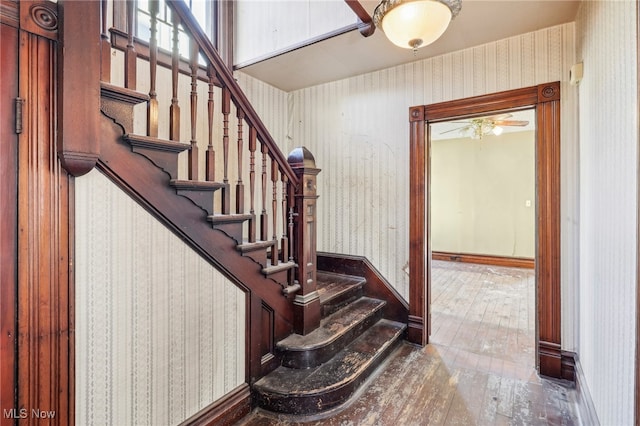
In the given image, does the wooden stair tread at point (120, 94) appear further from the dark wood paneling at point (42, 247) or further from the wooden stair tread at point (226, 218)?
the wooden stair tread at point (226, 218)

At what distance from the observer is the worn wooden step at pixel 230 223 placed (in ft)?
5.67

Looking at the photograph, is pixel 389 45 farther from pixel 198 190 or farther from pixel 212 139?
pixel 198 190

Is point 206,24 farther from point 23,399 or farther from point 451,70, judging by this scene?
point 23,399

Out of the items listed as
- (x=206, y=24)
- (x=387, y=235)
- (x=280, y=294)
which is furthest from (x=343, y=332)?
(x=206, y=24)

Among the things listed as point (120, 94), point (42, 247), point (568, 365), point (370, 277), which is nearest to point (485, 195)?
point (370, 277)

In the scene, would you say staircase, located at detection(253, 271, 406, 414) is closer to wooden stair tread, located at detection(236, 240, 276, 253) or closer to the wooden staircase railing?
the wooden staircase railing

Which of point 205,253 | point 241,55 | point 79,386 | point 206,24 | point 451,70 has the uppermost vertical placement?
point 206,24

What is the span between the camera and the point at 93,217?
1277 mm

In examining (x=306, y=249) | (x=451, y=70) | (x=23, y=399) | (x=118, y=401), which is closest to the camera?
(x=23, y=399)

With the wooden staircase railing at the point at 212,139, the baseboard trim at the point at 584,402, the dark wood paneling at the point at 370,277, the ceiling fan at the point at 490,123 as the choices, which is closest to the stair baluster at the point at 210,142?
the wooden staircase railing at the point at 212,139

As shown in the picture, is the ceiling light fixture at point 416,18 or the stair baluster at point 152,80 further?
the ceiling light fixture at point 416,18

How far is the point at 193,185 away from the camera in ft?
5.27

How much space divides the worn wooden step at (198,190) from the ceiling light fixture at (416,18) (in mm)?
1267

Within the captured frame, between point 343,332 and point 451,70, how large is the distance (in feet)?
7.69
